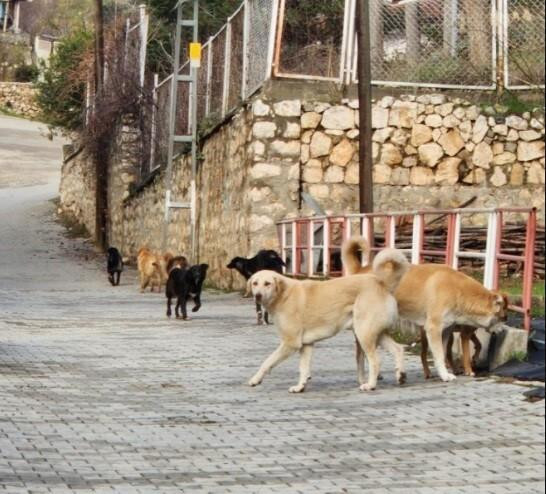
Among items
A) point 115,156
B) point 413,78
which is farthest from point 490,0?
point 115,156

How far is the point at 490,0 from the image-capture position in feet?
78.9

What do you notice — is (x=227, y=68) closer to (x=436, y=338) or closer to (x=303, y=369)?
(x=303, y=369)

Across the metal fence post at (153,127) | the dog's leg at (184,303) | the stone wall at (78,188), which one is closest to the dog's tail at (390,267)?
the dog's leg at (184,303)

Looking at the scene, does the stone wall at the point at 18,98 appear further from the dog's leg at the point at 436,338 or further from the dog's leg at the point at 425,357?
the dog's leg at the point at 436,338

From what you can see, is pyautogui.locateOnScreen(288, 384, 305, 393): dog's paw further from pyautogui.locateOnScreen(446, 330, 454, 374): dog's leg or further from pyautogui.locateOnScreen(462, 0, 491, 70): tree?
pyautogui.locateOnScreen(462, 0, 491, 70): tree

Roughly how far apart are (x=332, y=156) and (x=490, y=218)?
11.8 meters

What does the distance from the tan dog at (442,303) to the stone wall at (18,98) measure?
6958 centimetres

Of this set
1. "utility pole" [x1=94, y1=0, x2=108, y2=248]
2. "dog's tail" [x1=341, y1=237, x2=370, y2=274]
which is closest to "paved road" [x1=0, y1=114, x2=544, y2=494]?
"dog's tail" [x1=341, y1=237, x2=370, y2=274]

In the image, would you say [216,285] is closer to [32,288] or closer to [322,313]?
[32,288]

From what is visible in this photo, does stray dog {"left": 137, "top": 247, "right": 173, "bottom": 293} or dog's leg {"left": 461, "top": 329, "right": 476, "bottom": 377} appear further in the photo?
stray dog {"left": 137, "top": 247, "right": 173, "bottom": 293}

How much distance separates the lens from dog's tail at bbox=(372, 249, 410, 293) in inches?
477

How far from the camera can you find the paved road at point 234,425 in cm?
873

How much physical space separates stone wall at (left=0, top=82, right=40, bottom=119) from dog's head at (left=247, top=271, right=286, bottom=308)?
69423mm

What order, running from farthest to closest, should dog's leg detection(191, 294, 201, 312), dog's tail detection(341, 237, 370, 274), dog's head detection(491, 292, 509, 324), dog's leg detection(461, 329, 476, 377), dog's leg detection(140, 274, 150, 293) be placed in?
dog's leg detection(140, 274, 150, 293) < dog's leg detection(191, 294, 201, 312) < dog's tail detection(341, 237, 370, 274) < dog's leg detection(461, 329, 476, 377) < dog's head detection(491, 292, 509, 324)
